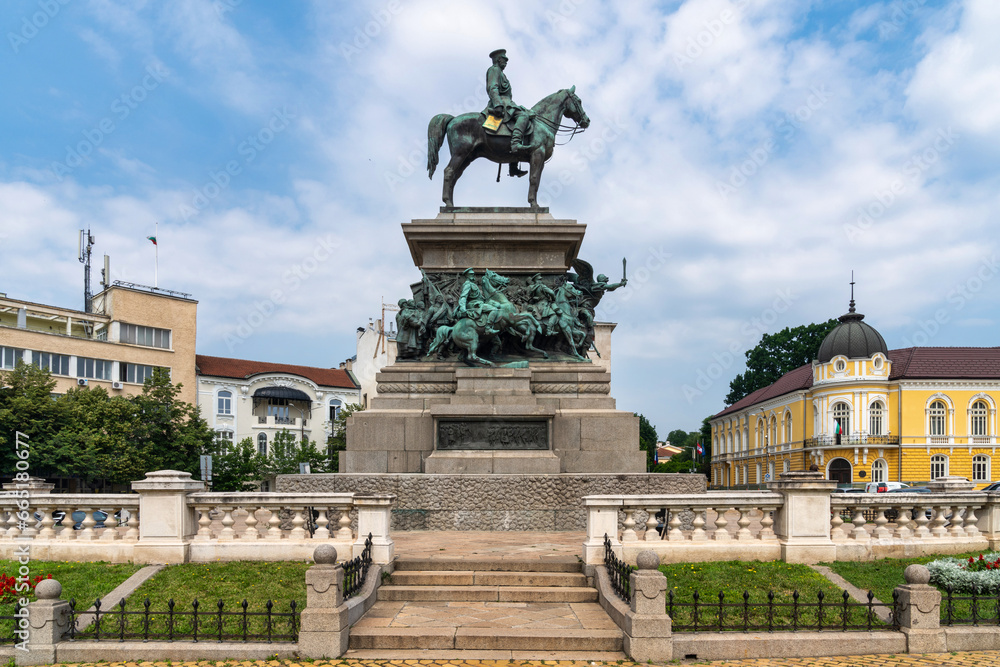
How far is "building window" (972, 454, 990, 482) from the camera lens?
66.1m

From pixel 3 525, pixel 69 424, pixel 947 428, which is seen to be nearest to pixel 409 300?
pixel 3 525

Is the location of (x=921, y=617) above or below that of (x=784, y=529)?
below

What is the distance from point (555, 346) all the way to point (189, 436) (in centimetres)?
3462

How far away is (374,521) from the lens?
11.8 metres

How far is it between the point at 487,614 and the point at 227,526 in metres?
4.73

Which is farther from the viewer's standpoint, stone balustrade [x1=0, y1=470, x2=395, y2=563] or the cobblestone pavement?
stone balustrade [x1=0, y1=470, x2=395, y2=563]

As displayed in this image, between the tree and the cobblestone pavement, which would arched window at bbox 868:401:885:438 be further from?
the cobblestone pavement

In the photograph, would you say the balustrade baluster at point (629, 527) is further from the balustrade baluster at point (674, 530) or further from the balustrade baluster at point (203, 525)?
the balustrade baluster at point (203, 525)

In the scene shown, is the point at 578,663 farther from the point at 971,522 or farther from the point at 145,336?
the point at 145,336

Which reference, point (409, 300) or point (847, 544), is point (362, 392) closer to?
point (409, 300)

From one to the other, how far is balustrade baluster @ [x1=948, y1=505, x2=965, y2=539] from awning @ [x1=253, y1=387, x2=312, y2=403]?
6067 cm

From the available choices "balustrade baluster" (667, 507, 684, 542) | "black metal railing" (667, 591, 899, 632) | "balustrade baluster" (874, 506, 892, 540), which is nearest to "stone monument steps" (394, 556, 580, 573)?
"balustrade baluster" (667, 507, 684, 542)

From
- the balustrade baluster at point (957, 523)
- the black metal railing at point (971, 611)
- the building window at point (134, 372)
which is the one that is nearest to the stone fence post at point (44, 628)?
the black metal railing at point (971, 611)

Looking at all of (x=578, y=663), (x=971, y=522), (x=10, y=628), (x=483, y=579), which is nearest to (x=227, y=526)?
Result: (x=10, y=628)
